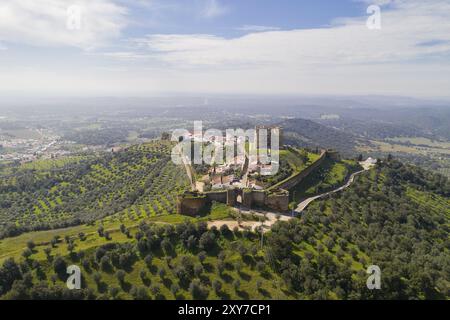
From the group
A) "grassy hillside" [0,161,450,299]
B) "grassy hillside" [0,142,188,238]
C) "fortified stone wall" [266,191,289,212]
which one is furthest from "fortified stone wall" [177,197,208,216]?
"fortified stone wall" [266,191,289,212]

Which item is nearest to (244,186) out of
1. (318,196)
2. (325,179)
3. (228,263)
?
(318,196)

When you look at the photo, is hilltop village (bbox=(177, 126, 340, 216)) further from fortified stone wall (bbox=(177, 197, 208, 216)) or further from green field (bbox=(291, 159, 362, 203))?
green field (bbox=(291, 159, 362, 203))

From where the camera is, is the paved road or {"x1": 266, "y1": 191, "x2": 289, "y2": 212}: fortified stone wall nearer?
{"x1": 266, "y1": 191, "x2": 289, "y2": 212}: fortified stone wall

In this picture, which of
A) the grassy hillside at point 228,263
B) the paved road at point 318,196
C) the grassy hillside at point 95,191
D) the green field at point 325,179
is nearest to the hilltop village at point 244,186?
the green field at point 325,179

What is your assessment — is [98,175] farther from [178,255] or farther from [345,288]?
[345,288]

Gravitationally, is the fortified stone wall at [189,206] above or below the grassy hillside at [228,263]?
above

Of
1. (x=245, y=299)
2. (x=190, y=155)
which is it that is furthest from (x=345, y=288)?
(x=190, y=155)

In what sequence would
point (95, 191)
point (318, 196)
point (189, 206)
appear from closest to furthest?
point (189, 206), point (318, 196), point (95, 191)

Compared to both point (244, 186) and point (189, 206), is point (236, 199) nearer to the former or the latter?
point (244, 186)

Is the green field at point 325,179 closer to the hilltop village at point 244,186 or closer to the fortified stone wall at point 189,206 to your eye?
the hilltop village at point 244,186

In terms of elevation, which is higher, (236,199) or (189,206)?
→ (236,199)

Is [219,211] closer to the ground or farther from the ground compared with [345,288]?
farther from the ground
